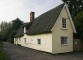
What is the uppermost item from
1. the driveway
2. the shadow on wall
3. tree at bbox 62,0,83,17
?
tree at bbox 62,0,83,17

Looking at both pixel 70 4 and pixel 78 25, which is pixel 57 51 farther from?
pixel 70 4

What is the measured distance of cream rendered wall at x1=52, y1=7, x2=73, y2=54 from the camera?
80.2ft

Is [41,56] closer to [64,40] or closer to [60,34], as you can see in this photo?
[60,34]

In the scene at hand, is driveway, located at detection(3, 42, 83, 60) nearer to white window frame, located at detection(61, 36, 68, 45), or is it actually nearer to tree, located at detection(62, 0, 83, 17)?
white window frame, located at detection(61, 36, 68, 45)

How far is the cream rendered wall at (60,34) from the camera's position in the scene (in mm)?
24438

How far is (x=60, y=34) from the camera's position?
2527cm

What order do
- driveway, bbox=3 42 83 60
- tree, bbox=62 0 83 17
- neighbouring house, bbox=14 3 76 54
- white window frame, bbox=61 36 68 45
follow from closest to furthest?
driveway, bbox=3 42 83 60, neighbouring house, bbox=14 3 76 54, white window frame, bbox=61 36 68 45, tree, bbox=62 0 83 17

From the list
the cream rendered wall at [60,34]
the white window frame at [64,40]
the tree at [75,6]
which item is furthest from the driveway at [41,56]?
the tree at [75,6]

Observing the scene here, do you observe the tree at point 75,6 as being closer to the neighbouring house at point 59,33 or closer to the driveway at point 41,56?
the neighbouring house at point 59,33

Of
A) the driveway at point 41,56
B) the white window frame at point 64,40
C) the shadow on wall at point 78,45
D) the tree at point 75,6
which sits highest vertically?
the tree at point 75,6

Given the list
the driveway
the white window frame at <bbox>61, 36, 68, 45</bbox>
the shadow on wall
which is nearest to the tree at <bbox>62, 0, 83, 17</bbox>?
the shadow on wall

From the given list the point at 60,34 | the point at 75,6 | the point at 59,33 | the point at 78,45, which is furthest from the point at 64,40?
the point at 75,6

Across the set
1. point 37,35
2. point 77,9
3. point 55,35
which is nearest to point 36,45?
point 37,35

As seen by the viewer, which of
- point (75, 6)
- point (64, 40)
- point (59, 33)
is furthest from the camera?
point (75, 6)
